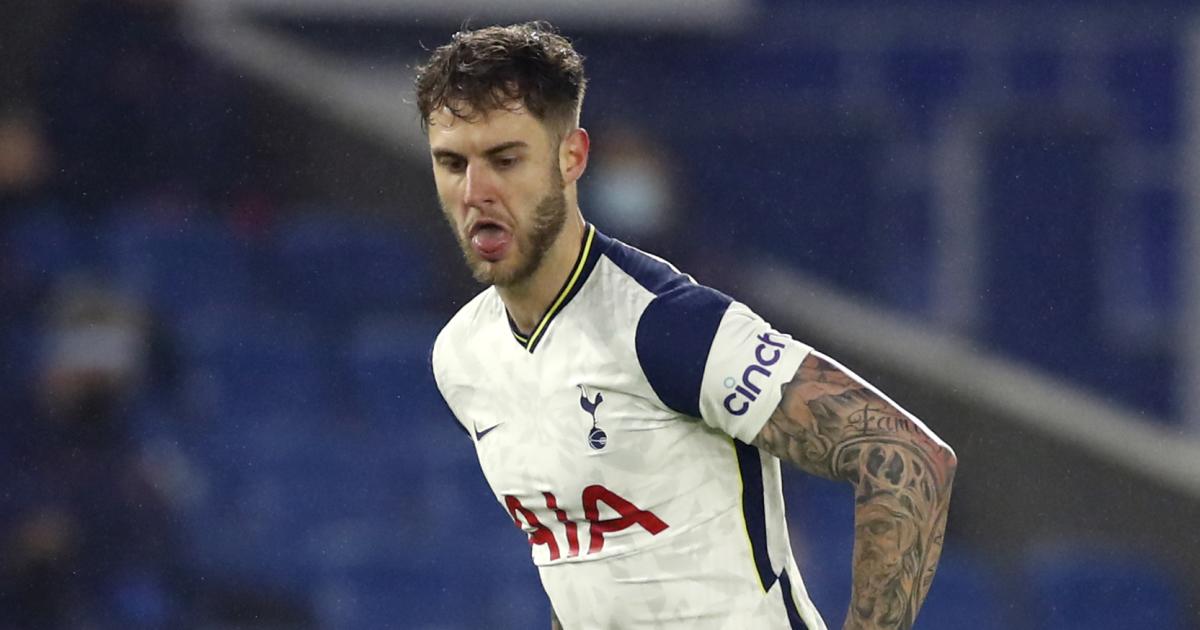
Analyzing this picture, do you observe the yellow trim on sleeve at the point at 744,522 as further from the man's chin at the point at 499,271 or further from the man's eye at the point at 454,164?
the man's eye at the point at 454,164

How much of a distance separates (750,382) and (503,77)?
23.5 inches

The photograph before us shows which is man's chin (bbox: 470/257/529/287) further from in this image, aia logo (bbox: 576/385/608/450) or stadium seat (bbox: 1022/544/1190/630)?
stadium seat (bbox: 1022/544/1190/630)

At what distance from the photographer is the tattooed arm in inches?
101

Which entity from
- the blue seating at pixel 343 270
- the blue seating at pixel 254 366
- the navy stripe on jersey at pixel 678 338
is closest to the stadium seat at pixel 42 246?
the blue seating at pixel 254 366

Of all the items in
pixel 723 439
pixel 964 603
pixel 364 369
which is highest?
pixel 723 439

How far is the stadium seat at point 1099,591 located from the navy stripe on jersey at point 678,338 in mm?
5590

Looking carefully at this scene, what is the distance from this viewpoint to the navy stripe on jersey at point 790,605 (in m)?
2.77

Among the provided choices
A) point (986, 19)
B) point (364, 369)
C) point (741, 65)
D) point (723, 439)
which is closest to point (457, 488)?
point (364, 369)

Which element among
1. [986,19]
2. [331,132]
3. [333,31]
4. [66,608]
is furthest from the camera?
[986,19]

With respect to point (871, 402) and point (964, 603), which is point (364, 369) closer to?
point (964, 603)

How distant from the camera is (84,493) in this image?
6.87 metres

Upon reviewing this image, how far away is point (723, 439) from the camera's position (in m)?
2.74

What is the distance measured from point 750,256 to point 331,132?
2.08 metres

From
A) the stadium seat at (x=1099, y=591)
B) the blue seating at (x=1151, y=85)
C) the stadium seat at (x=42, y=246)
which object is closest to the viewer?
the stadium seat at (x=42, y=246)
